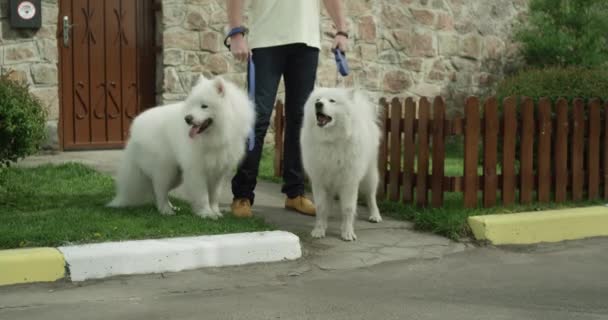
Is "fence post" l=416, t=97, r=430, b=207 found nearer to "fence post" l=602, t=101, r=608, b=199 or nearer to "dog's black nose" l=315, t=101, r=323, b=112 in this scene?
"dog's black nose" l=315, t=101, r=323, b=112

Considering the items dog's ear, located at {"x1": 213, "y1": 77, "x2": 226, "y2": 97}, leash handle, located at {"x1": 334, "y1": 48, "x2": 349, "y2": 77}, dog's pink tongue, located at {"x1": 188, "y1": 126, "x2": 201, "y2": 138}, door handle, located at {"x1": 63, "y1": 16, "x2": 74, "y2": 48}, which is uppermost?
door handle, located at {"x1": 63, "y1": 16, "x2": 74, "y2": 48}

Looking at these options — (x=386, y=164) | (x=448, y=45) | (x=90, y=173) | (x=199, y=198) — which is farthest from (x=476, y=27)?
(x=199, y=198)

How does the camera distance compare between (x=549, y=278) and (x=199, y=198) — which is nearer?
(x=549, y=278)

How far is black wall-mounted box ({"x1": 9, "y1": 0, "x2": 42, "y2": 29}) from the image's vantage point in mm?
8422

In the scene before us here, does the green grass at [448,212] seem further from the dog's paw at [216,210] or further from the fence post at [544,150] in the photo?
the dog's paw at [216,210]

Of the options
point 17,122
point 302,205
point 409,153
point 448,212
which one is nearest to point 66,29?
point 17,122

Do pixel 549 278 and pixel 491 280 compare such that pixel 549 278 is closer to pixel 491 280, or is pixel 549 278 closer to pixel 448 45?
pixel 491 280

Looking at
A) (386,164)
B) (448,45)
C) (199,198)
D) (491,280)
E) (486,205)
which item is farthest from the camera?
(448,45)

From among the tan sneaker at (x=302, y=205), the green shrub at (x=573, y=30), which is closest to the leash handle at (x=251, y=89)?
the tan sneaker at (x=302, y=205)

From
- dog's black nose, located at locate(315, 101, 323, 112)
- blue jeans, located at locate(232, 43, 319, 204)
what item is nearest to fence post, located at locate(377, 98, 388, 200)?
blue jeans, located at locate(232, 43, 319, 204)

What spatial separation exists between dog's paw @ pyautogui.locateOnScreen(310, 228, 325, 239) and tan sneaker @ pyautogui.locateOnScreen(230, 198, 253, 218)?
53cm

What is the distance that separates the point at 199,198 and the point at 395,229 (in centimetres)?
142

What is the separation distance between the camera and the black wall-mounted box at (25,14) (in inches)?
332

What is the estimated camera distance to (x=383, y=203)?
6.53 meters
